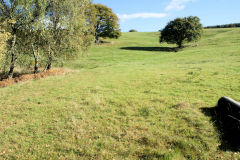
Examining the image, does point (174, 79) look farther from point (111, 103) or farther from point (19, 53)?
point (19, 53)

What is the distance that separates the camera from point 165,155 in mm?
5844

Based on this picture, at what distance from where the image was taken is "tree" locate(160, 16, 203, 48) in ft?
160

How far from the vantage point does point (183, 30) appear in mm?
49000

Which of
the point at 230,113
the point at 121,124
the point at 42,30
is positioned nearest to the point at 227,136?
the point at 230,113

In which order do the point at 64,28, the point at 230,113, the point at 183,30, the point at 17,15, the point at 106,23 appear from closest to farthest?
the point at 230,113 < the point at 17,15 < the point at 64,28 < the point at 183,30 < the point at 106,23

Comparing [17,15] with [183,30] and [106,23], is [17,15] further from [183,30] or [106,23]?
[106,23]

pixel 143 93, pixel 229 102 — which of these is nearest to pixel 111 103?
pixel 143 93

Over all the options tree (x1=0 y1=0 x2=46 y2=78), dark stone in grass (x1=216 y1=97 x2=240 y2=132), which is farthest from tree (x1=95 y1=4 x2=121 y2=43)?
dark stone in grass (x1=216 y1=97 x2=240 y2=132)

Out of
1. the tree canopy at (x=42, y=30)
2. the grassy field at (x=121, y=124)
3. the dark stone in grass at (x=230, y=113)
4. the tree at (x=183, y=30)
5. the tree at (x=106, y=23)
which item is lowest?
the grassy field at (x=121, y=124)

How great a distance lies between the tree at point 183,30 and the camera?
48.8 m

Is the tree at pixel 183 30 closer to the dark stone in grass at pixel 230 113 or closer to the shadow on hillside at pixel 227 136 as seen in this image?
the dark stone in grass at pixel 230 113

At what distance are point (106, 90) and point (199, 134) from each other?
26.8 ft

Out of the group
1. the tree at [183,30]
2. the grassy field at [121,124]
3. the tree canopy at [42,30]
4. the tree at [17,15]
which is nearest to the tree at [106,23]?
the tree at [183,30]

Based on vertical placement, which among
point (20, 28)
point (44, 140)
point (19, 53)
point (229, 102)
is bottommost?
point (44, 140)
